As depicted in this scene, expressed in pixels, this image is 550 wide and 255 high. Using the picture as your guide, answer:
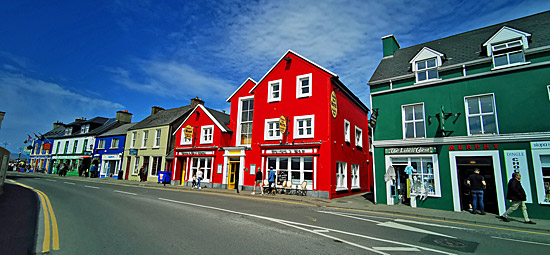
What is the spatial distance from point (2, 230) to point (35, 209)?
12.2ft

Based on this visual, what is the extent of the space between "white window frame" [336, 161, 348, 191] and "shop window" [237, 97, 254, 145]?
773 cm

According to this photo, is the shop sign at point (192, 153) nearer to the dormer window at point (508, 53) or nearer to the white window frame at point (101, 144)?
the white window frame at point (101, 144)

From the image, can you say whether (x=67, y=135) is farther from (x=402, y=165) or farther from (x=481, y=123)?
(x=481, y=123)

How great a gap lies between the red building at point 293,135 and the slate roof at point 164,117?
6560 mm

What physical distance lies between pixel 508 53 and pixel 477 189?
662 centimetres

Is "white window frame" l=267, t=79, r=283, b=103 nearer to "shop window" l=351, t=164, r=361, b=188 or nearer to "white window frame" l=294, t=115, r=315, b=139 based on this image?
"white window frame" l=294, t=115, r=315, b=139

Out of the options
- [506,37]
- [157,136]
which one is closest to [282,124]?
[506,37]

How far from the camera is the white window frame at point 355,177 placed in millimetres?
21109

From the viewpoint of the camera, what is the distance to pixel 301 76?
64.9ft

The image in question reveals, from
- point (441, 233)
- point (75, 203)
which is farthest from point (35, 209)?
point (441, 233)

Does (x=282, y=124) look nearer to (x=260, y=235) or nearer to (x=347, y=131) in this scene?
(x=347, y=131)

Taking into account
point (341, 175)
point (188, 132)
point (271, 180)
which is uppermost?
point (188, 132)

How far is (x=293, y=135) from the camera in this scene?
19094mm

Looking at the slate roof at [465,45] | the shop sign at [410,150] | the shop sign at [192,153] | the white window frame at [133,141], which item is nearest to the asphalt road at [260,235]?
the shop sign at [410,150]
